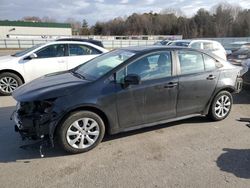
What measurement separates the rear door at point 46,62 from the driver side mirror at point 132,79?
426cm

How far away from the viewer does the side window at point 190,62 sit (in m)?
4.51

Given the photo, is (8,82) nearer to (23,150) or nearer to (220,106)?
(23,150)

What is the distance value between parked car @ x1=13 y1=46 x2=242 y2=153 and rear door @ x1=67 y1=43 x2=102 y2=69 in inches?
121

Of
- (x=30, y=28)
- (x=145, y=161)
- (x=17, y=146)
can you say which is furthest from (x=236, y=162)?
(x=30, y=28)

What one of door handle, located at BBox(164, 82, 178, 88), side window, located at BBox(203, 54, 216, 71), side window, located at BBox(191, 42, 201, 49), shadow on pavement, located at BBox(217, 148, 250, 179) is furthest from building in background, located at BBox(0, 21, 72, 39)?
shadow on pavement, located at BBox(217, 148, 250, 179)

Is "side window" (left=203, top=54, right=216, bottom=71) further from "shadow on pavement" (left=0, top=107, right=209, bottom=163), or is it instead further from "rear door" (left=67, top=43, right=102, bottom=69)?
"rear door" (left=67, top=43, right=102, bottom=69)

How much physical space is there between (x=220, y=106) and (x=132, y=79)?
224 centimetres

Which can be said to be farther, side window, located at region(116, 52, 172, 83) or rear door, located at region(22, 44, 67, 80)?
rear door, located at region(22, 44, 67, 80)

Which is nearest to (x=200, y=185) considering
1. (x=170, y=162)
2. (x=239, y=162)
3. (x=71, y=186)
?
(x=170, y=162)

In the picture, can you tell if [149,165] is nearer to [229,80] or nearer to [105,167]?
[105,167]

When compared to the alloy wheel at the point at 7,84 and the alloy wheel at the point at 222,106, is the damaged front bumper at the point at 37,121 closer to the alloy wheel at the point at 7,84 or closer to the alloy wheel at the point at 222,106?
the alloy wheel at the point at 222,106

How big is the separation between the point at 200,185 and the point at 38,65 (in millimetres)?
5830

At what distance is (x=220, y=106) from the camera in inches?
200

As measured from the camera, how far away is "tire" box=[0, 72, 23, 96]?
23.1 ft
